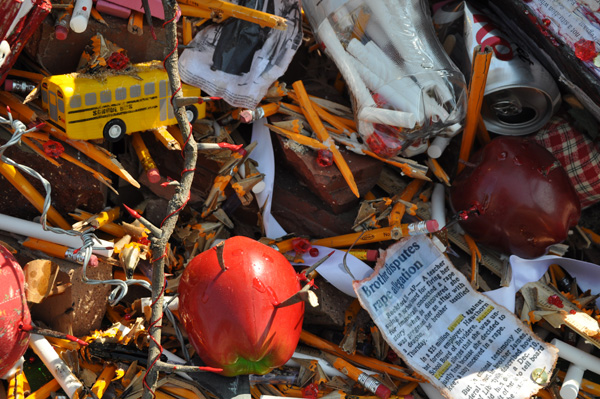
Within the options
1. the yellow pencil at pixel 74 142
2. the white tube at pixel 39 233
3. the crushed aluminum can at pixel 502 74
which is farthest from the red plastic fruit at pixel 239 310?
the crushed aluminum can at pixel 502 74

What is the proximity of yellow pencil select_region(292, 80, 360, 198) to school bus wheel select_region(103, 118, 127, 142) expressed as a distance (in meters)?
0.83

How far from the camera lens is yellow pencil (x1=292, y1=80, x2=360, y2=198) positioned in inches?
114

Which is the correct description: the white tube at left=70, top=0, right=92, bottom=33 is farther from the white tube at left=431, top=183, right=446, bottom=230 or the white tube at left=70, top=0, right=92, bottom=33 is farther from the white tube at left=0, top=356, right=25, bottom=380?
the white tube at left=431, top=183, right=446, bottom=230

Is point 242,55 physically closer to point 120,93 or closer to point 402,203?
point 120,93

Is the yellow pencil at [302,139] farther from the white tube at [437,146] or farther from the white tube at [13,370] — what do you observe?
the white tube at [13,370]

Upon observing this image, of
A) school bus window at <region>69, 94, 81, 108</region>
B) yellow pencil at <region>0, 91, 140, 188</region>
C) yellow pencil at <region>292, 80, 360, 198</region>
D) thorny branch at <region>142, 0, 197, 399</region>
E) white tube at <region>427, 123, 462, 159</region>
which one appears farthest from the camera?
white tube at <region>427, 123, 462, 159</region>

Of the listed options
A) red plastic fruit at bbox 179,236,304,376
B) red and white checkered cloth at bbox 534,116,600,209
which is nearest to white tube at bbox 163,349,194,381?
red plastic fruit at bbox 179,236,304,376

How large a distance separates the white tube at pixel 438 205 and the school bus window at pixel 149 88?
54.8 inches

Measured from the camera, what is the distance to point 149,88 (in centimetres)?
270

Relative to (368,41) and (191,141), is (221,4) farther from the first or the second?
(191,141)

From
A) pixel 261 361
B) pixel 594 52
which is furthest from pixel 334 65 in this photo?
pixel 261 361

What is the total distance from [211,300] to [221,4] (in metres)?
1.35

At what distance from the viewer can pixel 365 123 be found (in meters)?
2.90

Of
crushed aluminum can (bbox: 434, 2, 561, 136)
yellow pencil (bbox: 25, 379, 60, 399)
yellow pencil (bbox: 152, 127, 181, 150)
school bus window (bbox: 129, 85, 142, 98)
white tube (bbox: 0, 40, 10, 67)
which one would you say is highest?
crushed aluminum can (bbox: 434, 2, 561, 136)
